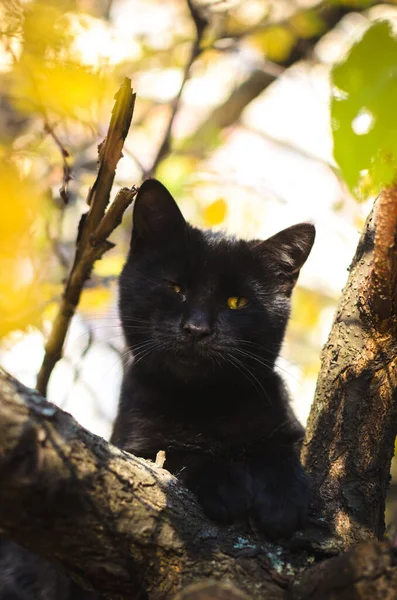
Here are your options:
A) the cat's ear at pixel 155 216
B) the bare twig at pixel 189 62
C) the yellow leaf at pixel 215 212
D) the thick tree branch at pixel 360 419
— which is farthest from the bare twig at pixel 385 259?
the yellow leaf at pixel 215 212

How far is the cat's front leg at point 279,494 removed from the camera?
172cm

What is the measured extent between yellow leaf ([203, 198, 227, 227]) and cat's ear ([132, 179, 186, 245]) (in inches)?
68.8

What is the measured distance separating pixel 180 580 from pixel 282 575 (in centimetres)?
24

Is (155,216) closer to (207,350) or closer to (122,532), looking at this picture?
(207,350)

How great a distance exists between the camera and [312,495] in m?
1.89

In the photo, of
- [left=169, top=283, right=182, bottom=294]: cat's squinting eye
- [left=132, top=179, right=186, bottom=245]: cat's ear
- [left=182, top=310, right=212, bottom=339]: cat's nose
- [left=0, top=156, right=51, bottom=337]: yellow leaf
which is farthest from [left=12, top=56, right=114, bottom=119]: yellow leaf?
[left=182, top=310, right=212, bottom=339]: cat's nose

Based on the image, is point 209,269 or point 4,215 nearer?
point 4,215

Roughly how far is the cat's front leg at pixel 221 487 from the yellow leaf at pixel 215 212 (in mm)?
2622

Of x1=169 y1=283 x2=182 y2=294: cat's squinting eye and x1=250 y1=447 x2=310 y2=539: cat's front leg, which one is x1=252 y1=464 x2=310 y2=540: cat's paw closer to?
x1=250 y1=447 x2=310 y2=539: cat's front leg

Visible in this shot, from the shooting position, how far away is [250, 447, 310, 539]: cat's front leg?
172 cm

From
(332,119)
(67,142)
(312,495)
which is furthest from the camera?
(67,142)

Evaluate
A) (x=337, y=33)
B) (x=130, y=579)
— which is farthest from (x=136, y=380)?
(x=337, y=33)

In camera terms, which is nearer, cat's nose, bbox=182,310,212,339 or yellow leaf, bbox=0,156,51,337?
yellow leaf, bbox=0,156,51,337

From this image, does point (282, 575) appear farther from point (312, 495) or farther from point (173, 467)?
point (173, 467)
